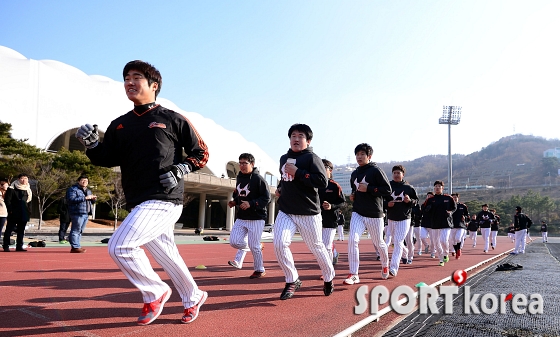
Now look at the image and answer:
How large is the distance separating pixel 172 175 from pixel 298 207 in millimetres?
1981

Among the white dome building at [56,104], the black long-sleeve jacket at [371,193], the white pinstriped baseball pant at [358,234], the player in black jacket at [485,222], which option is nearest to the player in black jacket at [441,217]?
the white pinstriped baseball pant at [358,234]

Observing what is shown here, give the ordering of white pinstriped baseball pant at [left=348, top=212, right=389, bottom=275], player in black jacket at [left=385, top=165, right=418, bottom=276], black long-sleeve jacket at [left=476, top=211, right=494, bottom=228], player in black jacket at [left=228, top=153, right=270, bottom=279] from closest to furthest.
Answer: white pinstriped baseball pant at [left=348, top=212, right=389, bottom=275], player in black jacket at [left=228, top=153, right=270, bottom=279], player in black jacket at [left=385, top=165, right=418, bottom=276], black long-sleeve jacket at [left=476, top=211, right=494, bottom=228]

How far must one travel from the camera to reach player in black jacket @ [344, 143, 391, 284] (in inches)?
260

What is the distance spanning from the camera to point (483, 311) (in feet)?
15.0

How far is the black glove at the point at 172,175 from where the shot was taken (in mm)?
3344

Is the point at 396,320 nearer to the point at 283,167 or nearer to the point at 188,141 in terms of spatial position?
the point at 283,167

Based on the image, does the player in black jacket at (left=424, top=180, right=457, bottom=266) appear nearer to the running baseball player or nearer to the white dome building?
the running baseball player

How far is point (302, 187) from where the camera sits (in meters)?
5.08

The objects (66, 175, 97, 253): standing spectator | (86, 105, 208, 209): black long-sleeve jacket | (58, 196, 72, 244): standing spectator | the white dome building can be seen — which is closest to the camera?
(86, 105, 208, 209): black long-sleeve jacket

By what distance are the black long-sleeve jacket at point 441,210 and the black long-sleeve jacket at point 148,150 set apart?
8643mm

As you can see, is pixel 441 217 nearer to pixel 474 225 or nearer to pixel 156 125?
pixel 156 125

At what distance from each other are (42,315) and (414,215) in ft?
37.2

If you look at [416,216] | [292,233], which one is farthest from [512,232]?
[292,233]

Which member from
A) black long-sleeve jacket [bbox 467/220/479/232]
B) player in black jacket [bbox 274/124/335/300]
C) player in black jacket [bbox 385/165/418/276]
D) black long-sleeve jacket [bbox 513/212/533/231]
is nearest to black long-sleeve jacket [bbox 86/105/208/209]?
player in black jacket [bbox 274/124/335/300]
